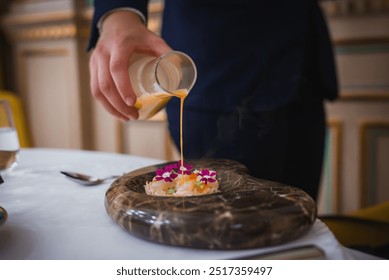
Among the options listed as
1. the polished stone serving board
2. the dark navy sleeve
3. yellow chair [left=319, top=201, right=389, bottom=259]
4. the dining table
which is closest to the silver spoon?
the dining table

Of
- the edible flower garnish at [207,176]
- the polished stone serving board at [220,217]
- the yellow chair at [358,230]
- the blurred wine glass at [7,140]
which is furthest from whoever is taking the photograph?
the yellow chair at [358,230]

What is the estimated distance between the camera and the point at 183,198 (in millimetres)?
375

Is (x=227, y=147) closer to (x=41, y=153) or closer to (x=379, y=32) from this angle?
(x=41, y=153)

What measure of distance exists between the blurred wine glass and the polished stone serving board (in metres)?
0.23

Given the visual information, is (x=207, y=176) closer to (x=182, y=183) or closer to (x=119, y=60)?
(x=182, y=183)

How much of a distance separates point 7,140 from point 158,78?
0.21m

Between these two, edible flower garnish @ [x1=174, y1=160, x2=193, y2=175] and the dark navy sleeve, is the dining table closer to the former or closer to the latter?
edible flower garnish @ [x1=174, y1=160, x2=193, y2=175]

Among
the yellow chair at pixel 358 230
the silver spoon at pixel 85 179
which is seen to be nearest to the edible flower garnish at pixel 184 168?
the silver spoon at pixel 85 179

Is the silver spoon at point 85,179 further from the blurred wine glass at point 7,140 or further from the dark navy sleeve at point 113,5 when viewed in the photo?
the dark navy sleeve at point 113,5

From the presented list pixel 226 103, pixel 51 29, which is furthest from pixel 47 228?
pixel 51 29

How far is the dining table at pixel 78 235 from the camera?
34 cm

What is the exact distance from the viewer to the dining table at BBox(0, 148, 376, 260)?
0.34 m

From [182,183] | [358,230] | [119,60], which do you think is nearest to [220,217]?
[182,183]

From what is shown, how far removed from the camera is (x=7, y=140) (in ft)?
1.85
